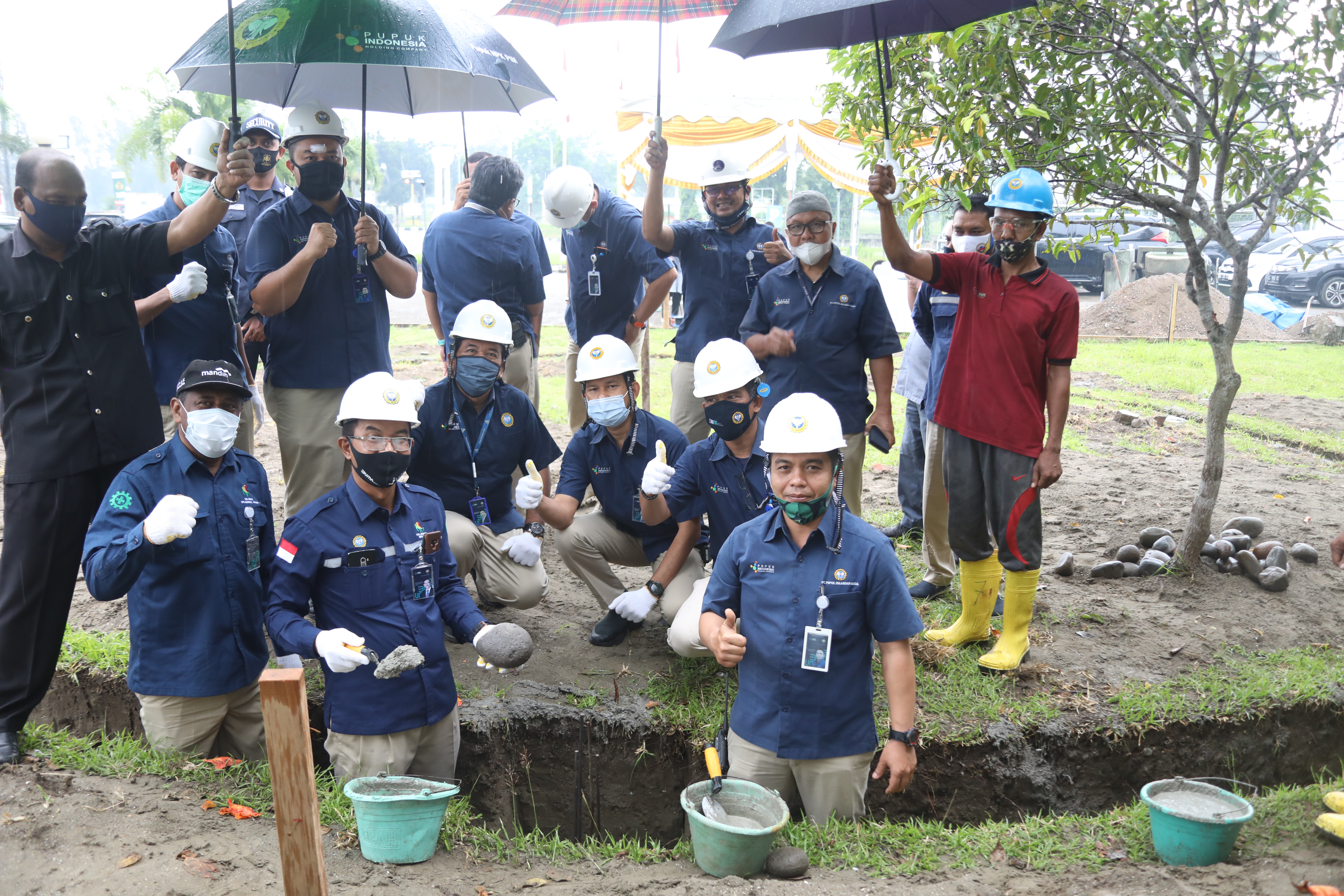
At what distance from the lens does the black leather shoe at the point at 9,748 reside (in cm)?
400

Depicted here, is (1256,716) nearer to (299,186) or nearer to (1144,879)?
(1144,879)

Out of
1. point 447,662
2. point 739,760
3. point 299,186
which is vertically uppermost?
point 299,186

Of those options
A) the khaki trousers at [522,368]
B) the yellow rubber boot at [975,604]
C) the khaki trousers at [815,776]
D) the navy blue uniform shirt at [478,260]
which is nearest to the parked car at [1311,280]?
the yellow rubber boot at [975,604]

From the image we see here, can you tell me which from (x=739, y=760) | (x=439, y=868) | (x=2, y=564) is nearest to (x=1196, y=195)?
(x=739, y=760)

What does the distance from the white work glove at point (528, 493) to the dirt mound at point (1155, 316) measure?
16.1 meters

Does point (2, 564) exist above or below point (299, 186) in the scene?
below

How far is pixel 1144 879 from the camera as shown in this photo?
3.25 m

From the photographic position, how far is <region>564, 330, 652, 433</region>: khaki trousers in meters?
7.04

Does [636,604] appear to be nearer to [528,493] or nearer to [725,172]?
[528,493]

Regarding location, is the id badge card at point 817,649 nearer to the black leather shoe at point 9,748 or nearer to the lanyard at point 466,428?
the lanyard at point 466,428

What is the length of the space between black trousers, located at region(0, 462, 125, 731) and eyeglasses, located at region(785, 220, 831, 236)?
3712 millimetres

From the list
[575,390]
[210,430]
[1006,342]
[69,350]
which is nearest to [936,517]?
[1006,342]

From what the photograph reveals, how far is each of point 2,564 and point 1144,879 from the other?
185 inches

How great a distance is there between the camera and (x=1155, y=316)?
59.7ft
